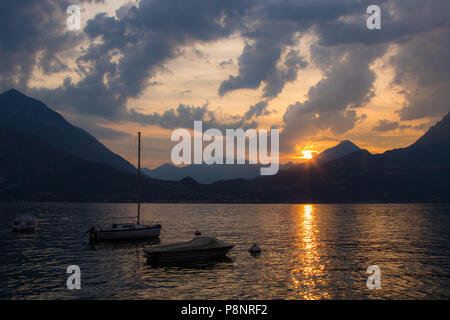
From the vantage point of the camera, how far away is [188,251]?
4112 cm

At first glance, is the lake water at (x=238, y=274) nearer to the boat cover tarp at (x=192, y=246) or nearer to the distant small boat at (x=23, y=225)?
the boat cover tarp at (x=192, y=246)

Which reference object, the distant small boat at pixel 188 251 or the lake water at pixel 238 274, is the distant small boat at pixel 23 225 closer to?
the lake water at pixel 238 274

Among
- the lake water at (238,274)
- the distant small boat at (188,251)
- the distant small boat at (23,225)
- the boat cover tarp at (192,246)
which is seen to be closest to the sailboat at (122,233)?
the lake water at (238,274)

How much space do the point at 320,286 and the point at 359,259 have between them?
55.7ft

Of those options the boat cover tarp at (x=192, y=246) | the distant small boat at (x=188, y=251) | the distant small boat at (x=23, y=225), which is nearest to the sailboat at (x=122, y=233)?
the distant small boat at (x=188, y=251)

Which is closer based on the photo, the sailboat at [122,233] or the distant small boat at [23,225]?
the sailboat at [122,233]

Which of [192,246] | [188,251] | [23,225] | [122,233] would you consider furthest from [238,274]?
[23,225]

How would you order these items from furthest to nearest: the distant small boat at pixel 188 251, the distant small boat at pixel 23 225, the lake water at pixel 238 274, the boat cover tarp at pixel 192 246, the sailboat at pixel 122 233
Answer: the distant small boat at pixel 23 225, the sailboat at pixel 122 233, the boat cover tarp at pixel 192 246, the distant small boat at pixel 188 251, the lake water at pixel 238 274

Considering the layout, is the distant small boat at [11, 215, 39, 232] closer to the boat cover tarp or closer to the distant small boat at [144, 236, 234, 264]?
the distant small boat at [144, 236, 234, 264]

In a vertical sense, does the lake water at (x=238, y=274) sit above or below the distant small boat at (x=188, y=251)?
below

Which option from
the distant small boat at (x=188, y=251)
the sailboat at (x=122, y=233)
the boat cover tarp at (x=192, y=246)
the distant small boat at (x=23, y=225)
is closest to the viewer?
the distant small boat at (x=188, y=251)

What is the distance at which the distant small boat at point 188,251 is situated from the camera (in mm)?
39906

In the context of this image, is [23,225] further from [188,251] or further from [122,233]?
[188,251]
